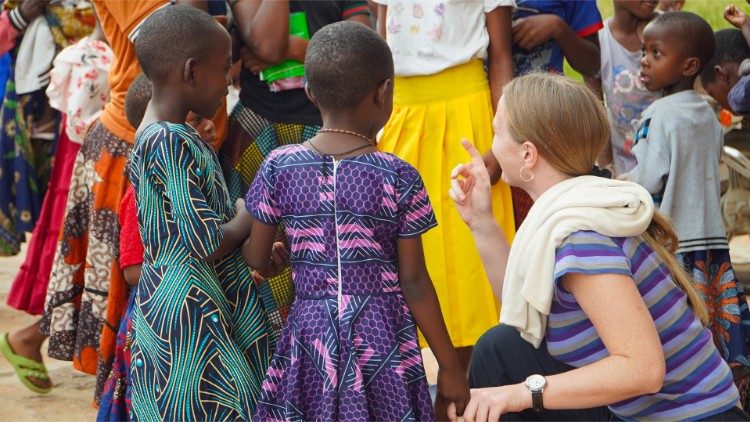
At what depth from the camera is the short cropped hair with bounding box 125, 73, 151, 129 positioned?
10.4 feet

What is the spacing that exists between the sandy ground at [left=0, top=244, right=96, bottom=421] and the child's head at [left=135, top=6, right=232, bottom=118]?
1.90 metres

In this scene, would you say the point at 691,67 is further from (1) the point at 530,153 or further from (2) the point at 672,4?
(2) the point at 672,4

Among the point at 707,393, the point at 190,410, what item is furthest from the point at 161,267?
the point at 707,393

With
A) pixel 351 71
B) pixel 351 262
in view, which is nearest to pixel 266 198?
pixel 351 262

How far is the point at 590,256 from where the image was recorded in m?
2.20

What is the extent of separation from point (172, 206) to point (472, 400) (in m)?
0.90

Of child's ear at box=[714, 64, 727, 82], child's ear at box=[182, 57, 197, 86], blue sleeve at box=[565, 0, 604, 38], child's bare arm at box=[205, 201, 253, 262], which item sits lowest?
child's ear at box=[714, 64, 727, 82]

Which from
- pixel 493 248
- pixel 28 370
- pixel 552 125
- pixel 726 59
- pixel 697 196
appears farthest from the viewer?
pixel 28 370

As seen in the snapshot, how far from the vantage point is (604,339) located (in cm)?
219

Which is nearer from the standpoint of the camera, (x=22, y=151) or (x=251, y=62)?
(x=251, y=62)

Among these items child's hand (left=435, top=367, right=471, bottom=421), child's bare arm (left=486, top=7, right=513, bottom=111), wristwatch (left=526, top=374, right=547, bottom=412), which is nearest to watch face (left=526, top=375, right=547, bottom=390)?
wristwatch (left=526, top=374, right=547, bottom=412)

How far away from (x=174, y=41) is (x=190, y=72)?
0.10 metres

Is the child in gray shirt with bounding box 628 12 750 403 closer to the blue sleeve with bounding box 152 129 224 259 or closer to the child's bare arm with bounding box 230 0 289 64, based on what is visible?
the child's bare arm with bounding box 230 0 289 64

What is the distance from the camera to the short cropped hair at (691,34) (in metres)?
3.56
